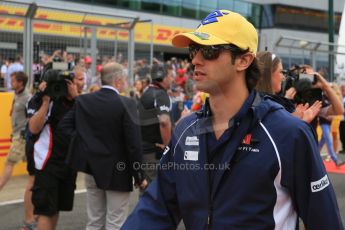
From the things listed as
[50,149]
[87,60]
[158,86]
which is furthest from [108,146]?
[87,60]

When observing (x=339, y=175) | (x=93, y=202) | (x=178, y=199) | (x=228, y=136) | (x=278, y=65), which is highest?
(x=278, y=65)

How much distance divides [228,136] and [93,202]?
309 cm

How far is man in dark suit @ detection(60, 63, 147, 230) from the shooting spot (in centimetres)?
475

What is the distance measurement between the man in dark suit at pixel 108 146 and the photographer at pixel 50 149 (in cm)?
30

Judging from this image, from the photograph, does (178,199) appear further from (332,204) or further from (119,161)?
(119,161)

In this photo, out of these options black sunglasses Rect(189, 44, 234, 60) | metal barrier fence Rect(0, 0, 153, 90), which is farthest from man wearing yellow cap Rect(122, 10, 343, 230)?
metal barrier fence Rect(0, 0, 153, 90)

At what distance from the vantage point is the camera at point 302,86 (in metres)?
4.59

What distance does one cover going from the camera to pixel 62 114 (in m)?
5.22

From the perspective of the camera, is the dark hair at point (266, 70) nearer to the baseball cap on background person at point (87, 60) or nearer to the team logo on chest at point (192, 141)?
the team logo on chest at point (192, 141)

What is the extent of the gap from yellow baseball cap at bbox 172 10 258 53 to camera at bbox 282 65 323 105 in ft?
8.26

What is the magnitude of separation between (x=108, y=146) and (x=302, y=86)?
1778mm

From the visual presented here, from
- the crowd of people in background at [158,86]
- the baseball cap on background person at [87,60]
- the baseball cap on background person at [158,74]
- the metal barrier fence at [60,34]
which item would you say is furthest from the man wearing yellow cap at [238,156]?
the baseball cap on background person at [87,60]

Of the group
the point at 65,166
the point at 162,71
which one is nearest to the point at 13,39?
the point at 162,71

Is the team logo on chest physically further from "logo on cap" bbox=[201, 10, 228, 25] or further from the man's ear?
"logo on cap" bbox=[201, 10, 228, 25]
